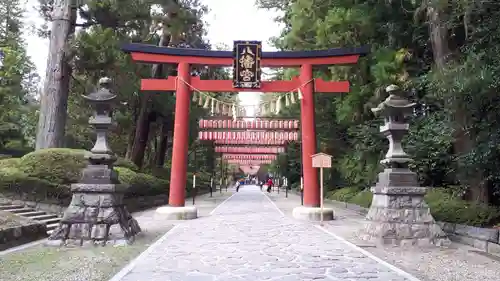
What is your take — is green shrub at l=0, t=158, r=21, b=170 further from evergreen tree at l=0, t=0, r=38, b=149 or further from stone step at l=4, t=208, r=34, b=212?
evergreen tree at l=0, t=0, r=38, b=149

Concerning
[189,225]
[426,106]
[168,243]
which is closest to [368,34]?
[426,106]

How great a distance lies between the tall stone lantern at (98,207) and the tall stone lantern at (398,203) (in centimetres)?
Result: 633

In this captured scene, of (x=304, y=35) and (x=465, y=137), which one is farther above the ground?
(x=304, y=35)

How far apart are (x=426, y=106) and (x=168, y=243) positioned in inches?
403

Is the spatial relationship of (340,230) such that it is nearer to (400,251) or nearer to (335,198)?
(400,251)

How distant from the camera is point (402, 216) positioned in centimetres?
1025

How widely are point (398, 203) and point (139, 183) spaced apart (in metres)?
14.2

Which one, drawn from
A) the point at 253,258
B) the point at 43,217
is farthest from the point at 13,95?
the point at 253,258

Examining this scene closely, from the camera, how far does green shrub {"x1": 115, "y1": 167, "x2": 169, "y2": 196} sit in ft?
60.7

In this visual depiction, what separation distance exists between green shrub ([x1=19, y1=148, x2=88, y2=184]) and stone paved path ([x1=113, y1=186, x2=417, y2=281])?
14.9 ft

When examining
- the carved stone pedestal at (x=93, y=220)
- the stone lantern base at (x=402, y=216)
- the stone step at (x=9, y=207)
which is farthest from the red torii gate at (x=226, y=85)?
the carved stone pedestal at (x=93, y=220)

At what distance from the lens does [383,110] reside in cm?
1109

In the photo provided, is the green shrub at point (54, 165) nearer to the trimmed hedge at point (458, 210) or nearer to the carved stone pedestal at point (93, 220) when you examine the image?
the carved stone pedestal at point (93, 220)

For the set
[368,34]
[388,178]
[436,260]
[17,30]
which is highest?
[17,30]
